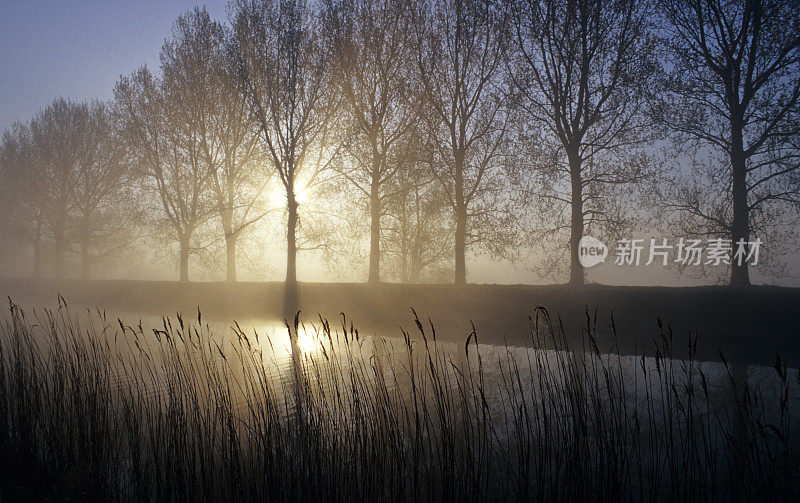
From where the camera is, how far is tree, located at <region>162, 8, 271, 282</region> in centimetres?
2227

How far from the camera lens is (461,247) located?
17.6 meters

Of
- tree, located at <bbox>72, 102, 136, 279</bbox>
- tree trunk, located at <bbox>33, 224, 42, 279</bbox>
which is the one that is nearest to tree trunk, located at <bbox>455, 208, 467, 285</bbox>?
tree, located at <bbox>72, 102, 136, 279</bbox>

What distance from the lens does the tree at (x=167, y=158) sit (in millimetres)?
23359

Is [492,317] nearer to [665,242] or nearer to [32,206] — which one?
[665,242]

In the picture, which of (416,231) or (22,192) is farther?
(22,192)

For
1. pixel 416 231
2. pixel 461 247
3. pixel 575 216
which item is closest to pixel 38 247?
pixel 416 231

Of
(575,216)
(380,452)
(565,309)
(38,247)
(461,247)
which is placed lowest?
(380,452)

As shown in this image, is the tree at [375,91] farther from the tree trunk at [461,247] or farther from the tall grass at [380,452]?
the tall grass at [380,452]

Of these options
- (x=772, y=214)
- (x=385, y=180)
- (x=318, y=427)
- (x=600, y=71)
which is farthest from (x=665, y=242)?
(x=318, y=427)

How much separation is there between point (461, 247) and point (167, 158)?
1633 centimetres

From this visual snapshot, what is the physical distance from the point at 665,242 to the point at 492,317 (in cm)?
661

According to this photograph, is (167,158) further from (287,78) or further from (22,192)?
(22,192)

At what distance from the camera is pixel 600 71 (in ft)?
51.7

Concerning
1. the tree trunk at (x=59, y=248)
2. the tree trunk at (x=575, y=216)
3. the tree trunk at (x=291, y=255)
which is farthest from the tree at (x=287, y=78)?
the tree trunk at (x=59, y=248)
